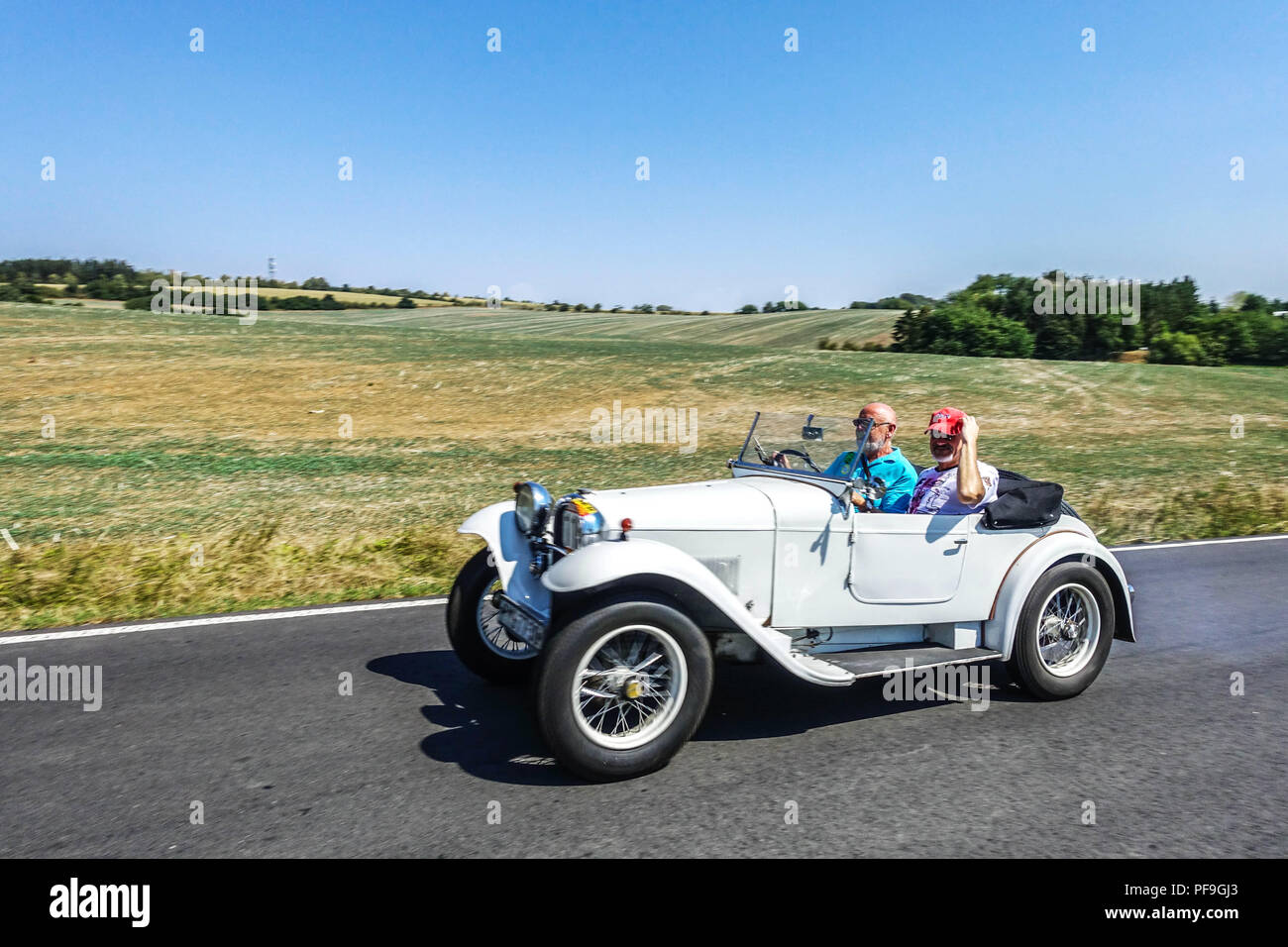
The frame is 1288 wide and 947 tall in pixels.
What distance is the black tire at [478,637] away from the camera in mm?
5348

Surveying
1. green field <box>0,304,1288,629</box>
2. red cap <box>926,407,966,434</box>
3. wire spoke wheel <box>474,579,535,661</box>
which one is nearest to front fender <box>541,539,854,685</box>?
wire spoke wheel <box>474,579,535,661</box>

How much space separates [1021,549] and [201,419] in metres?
18.6

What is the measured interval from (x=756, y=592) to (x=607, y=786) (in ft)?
4.10

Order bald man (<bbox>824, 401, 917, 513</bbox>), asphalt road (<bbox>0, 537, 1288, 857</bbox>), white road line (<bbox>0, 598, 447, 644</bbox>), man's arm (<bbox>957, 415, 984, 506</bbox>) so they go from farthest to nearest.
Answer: white road line (<bbox>0, 598, 447, 644</bbox>) < bald man (<bbox>824, 401, 917, 513</bbox>) < man's arm (<bbox>957, 415, 984, 506</bbox>) < asphalt road (<bbox>0, 537, 1288, 857</bbox>)

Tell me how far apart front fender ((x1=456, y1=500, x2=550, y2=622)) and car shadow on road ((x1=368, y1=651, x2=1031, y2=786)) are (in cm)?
51

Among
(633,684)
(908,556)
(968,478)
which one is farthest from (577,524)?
(968,478)

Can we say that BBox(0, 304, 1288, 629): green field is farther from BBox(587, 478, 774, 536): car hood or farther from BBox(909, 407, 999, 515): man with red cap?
BBox(909, 407, 999, 515): man with red cap

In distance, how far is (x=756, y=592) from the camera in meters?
4.80

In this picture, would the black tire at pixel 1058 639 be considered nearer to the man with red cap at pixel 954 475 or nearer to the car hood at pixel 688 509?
the man with red cap at pixel 954 475

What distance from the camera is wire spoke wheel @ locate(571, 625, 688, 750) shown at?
4.21 m

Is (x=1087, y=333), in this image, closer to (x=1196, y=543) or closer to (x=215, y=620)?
(x=1196, y=543)

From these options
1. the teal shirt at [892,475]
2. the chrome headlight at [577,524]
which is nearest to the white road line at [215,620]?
the chrome headlight at [577,524]

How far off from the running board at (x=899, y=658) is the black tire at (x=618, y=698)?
88 centimetres
